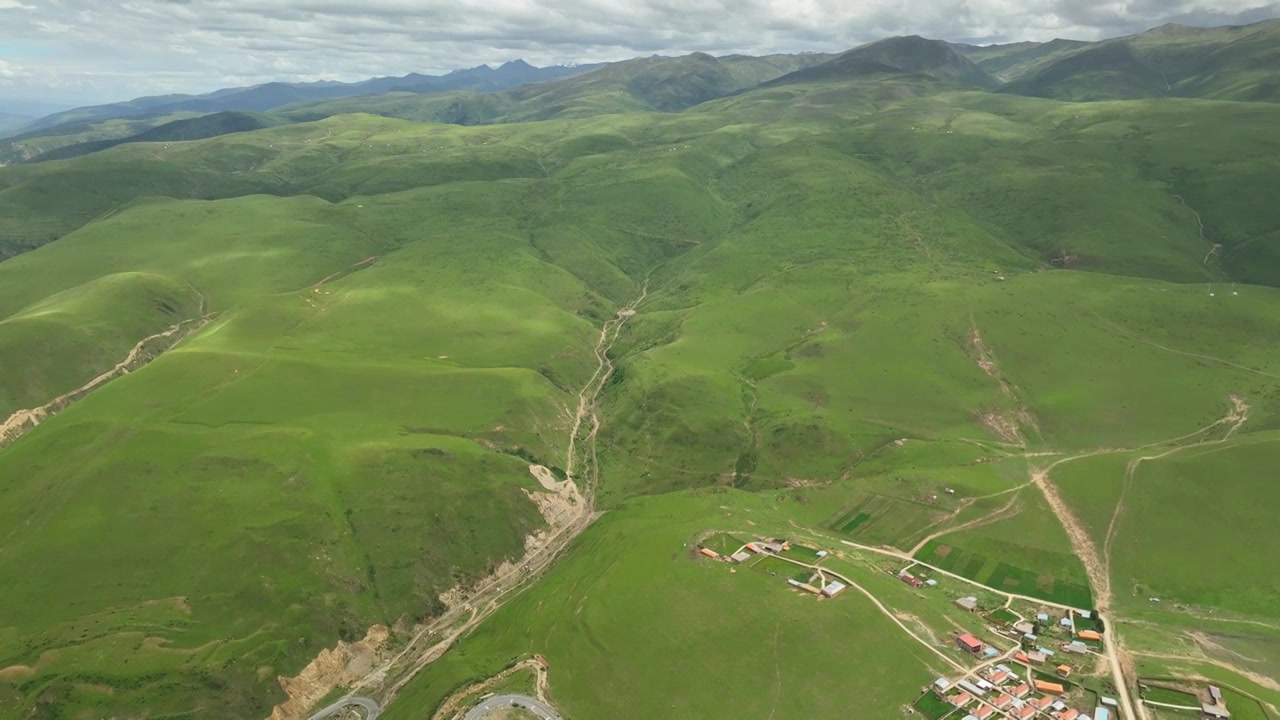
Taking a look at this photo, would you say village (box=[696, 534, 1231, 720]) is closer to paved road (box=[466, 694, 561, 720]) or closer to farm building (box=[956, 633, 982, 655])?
farm building (box=[956, 633, 982, 655])

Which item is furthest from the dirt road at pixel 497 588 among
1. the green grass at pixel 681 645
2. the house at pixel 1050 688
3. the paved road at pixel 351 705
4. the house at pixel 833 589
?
the house at pixel 1050 688

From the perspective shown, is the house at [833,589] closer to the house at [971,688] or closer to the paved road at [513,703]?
the house at [971,688]

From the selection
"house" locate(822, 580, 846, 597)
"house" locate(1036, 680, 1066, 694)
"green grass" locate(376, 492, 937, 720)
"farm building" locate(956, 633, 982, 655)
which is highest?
"house" locate(822, 580, 846, 597)

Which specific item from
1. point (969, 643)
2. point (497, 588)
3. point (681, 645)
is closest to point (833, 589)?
point (969, 643)

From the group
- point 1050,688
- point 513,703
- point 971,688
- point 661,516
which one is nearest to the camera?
point 971,688

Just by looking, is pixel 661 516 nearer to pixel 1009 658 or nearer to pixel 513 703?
pixel 513 703

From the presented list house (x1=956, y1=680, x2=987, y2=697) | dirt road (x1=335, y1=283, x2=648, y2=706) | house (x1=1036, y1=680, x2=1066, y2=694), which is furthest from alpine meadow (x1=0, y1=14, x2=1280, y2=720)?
house (x1=956, y1=680, x2=987, y2=697)
